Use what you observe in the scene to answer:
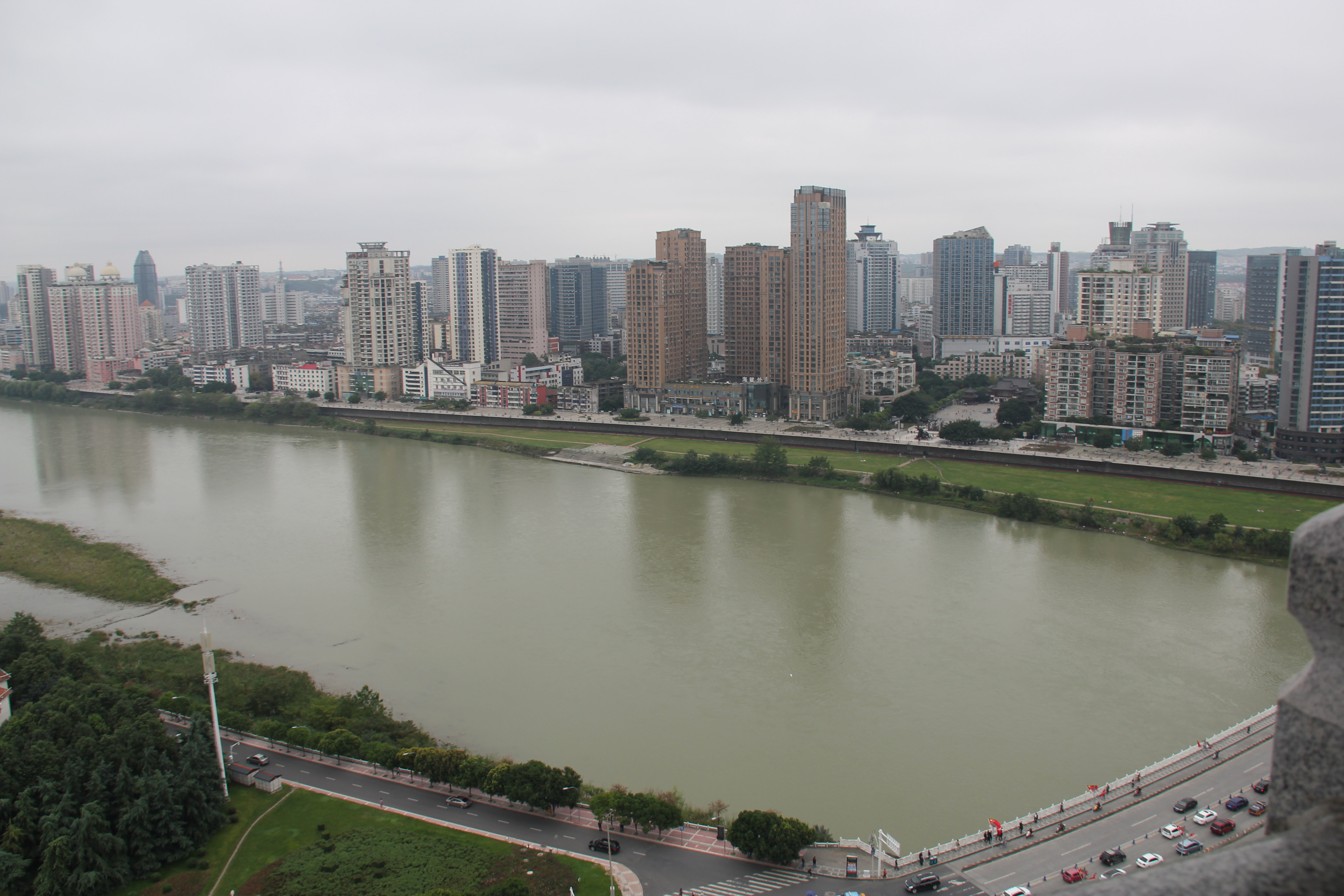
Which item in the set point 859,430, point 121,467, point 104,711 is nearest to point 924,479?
point 859,430

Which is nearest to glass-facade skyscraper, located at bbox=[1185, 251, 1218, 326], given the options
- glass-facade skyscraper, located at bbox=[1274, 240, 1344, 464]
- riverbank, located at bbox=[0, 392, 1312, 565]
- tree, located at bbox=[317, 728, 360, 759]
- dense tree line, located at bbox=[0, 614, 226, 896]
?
glass-facade skyscraper, located at bbox=[1274, 240, 1344, 464]

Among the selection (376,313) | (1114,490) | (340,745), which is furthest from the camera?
(376,313)

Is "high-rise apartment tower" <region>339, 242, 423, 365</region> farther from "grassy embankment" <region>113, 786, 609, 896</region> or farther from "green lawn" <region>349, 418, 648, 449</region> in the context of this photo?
"grassy embankment" <region>113, 786, 609, 896</region>

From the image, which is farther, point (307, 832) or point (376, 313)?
point (376, 313)

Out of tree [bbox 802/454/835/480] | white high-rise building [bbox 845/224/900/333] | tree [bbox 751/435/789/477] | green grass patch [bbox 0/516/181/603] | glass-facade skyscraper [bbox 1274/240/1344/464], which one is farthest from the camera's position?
white high-rise building [bbox 845/224/900/333]

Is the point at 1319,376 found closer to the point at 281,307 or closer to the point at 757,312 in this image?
the point at 757,312

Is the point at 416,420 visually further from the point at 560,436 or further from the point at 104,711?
the point at 104,711

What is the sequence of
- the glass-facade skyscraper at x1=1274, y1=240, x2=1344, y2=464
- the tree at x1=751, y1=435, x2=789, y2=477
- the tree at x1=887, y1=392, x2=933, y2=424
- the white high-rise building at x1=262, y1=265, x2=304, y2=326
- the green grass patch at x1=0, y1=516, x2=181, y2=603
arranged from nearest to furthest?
the green grass patch at x1=0, y1=516, x2=181, y2=603 → the glass-facade skyscraper at x1=1274, y1=240, x2=1344, y2=464 → the tree at x1=751, y1=435, x2=789, y2=477 → the tree at x1=887, y1=392, x2=933, y2=424 → the white high-rise building at x1=262, y1=265, x2=304, y2=326


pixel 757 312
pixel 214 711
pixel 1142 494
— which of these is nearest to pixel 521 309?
pixel 757 312
